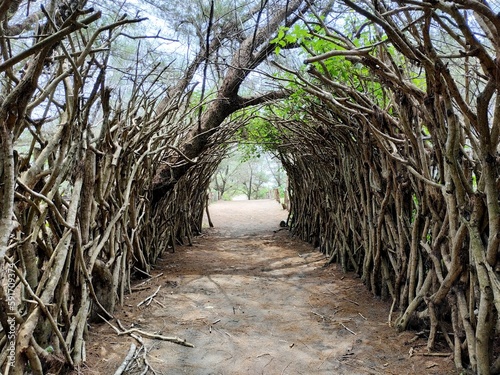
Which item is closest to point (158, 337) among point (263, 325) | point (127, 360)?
point (127, 360)

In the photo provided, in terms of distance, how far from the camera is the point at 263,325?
270 centimetres

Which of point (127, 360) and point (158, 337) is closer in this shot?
point (127, 360)

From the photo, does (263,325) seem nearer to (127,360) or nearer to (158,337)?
(158,337)

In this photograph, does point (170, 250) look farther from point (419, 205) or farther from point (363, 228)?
point (419, 205)

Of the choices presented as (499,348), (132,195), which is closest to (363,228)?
(499,348)

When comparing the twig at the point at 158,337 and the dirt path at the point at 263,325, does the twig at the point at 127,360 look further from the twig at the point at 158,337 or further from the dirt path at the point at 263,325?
the twig at the point at 158,337

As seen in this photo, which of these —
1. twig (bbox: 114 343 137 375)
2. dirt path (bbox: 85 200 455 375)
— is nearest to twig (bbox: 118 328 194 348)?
dirt path (bbox: 85 200 455 375)

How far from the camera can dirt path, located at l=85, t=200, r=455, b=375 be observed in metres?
2.10

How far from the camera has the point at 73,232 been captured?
190cm

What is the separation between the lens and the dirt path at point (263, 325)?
82.7 inches

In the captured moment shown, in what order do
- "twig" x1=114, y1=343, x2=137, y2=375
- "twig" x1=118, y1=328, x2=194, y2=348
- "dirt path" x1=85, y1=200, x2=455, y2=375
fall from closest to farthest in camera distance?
"twig" x1=114, y1=343, x2=137, y2=375 → "dirt path" x1=85, y1=200, x2=455, y2=375 → "twig" x1=118, y1=328, x2=194, y2=348

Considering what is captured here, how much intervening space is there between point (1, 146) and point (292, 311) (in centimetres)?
241

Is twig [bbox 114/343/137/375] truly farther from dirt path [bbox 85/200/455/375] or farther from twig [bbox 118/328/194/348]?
twig [bbox 118/328/194/348]

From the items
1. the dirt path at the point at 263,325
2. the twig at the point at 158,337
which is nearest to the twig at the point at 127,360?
the dirt path at the point at 263,325
